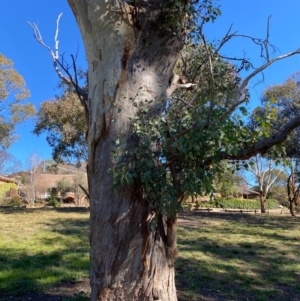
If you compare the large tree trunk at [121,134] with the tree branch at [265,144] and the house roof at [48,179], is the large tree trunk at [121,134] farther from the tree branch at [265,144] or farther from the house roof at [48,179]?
the house roof at [48,179]

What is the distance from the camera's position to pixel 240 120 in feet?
7.88

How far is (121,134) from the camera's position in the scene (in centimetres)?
266

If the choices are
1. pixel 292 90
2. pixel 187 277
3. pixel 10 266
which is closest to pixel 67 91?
pixel 292 90

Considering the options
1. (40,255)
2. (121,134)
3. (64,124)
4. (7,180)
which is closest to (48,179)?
(7,180)

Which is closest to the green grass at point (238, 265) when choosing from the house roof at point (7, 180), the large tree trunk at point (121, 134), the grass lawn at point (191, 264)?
the grass lawn at point (191, 264)

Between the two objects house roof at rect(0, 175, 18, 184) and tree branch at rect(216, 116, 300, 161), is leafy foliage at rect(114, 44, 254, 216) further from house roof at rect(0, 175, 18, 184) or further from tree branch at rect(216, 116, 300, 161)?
house roof at rect(0, 175, 18, 184)

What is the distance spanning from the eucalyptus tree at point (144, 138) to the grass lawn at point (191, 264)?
147 cm

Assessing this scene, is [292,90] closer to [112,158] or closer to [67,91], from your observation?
[67,91]

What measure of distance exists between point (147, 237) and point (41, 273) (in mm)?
2743

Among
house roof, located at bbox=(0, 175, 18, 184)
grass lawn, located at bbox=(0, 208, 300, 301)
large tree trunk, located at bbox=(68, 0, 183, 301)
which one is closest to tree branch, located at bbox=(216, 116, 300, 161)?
large tree trunk, located at bbox=(68, 0, 183, 301)

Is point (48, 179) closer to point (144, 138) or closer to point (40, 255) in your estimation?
point (40, 255)

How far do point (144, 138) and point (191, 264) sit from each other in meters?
3.62

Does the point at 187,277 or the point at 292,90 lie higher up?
the point at 292,90

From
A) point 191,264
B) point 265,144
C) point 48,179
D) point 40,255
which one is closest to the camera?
point 265,144
